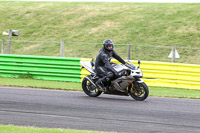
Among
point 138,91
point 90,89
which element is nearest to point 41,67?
point 90,89

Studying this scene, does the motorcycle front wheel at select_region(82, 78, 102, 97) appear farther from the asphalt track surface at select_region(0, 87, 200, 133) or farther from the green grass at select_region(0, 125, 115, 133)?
the green grass at select_region(0, 125, 115, 133)

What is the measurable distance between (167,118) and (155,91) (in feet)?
17.7

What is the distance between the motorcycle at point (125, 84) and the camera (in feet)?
32.7

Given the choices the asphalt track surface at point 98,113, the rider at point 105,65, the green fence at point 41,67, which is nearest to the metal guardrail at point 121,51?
the green fence at point 41,67

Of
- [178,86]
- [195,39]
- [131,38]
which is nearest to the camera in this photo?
[178,86]

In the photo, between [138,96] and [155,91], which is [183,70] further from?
[138,96]

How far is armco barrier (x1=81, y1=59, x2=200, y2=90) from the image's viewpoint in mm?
13781

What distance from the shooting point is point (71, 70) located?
1492 cm

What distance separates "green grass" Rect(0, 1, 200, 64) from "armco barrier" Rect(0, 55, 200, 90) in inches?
327

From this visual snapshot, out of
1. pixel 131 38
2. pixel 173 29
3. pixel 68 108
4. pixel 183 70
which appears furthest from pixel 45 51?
pixel 68 108

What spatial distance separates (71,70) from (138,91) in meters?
5.25

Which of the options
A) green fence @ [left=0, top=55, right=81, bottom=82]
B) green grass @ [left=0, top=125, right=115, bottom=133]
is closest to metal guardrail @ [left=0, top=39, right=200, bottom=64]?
green fence @ [left=0, top=55, right=81, bottom=82]

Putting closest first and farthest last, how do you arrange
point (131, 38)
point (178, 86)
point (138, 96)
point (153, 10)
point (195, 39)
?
point (138, 96)
point (178, 86)
point (195, 39)
point (131, 38)
point (153, 10)

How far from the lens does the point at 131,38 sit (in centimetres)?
2834
